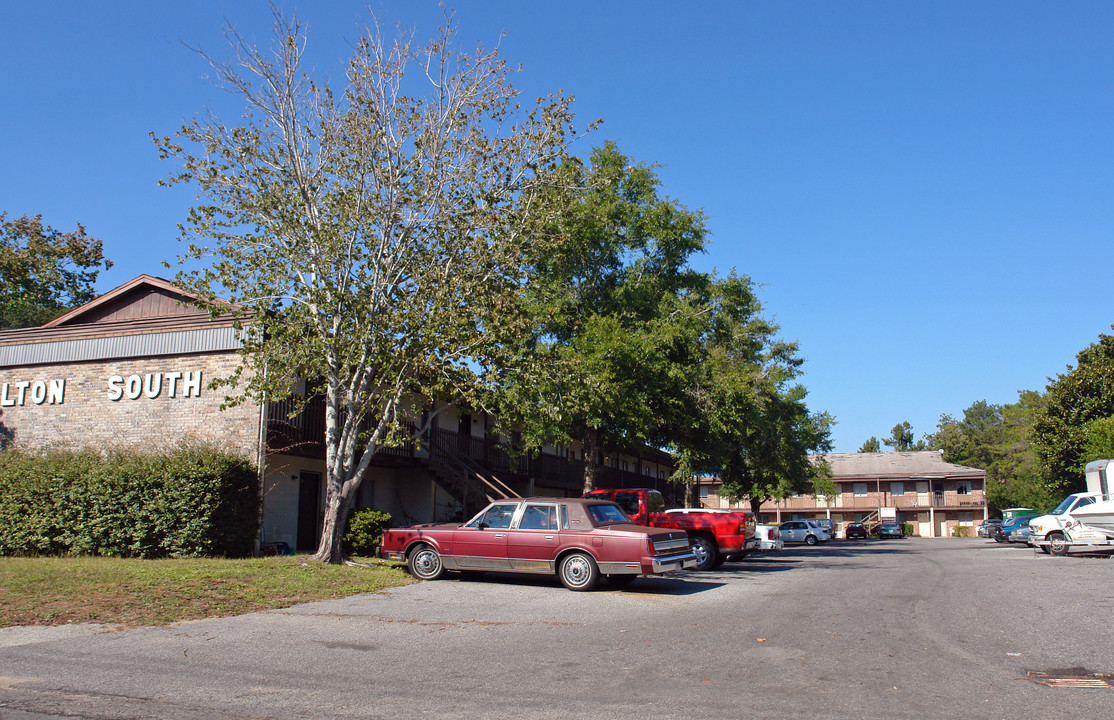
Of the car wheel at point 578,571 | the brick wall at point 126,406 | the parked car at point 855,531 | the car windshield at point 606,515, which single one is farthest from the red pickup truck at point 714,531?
the parked car at point 855,531

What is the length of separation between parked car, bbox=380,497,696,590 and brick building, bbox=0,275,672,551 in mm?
4293

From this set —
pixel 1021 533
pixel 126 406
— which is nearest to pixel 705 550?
pixel 126 406

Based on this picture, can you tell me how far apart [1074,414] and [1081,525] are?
18.1 meters

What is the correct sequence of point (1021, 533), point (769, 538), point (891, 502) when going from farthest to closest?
point (891, 502) → point (1021, 533) → point (769, 538)

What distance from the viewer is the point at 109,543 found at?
1689 centimetres

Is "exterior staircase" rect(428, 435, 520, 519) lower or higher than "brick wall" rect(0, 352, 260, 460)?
lower

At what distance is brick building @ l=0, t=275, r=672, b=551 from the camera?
20.0m

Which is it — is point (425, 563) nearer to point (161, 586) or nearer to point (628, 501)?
point (161, 586)

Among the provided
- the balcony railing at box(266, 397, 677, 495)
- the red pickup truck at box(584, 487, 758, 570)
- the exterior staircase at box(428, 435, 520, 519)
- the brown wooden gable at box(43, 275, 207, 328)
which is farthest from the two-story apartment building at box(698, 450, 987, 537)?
the brown wooden gable at box(43, 275, 207, 328)

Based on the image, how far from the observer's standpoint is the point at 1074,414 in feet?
128

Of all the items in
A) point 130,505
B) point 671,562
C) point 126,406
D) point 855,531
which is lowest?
point 855,531

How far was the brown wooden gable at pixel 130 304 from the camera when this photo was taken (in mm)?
24031

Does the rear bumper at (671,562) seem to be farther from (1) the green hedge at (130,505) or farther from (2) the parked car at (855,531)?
(2) the parked car at (855,531)

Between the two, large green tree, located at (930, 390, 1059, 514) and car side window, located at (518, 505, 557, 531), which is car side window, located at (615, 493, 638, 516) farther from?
large green tree, located at (930, 390, 1059, 514)
